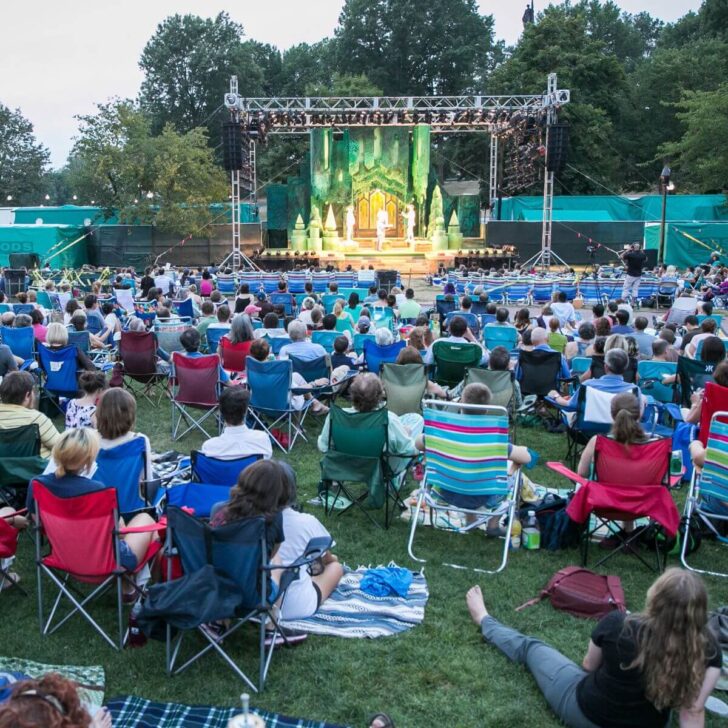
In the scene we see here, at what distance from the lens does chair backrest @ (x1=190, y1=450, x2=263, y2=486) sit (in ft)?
14.6

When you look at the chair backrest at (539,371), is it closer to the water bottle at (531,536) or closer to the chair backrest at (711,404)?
the chair backrest at (711,404)


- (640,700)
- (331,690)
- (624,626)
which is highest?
(624,626)

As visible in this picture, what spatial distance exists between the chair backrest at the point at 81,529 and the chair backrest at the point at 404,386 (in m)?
3.50

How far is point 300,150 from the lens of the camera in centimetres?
4106

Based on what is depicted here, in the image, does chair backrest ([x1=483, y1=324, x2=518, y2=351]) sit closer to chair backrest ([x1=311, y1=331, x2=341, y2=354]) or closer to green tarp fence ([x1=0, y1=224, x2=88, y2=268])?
chair backrest ([x1=311, y1=331, x2=341, y2=354])

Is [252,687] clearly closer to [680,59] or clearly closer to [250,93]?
[680,59]

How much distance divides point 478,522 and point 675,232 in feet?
75.6

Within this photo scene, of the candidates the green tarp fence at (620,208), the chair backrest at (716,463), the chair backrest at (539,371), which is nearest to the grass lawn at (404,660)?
the chair backrest at (716,463)

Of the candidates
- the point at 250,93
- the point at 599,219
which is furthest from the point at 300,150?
the point at 599,219

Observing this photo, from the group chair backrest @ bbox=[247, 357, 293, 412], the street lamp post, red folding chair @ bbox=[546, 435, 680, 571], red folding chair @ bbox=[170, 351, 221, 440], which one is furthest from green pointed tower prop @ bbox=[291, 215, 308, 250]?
red folding chair @ bbox=[546, 435, 680, 571]

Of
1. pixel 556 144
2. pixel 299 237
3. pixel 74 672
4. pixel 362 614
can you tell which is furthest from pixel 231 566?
pixel 299 237

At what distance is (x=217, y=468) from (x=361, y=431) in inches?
48.9

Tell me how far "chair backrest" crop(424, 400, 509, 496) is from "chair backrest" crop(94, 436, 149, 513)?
1.72 m

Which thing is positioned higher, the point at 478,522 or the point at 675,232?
the point at 675,232
